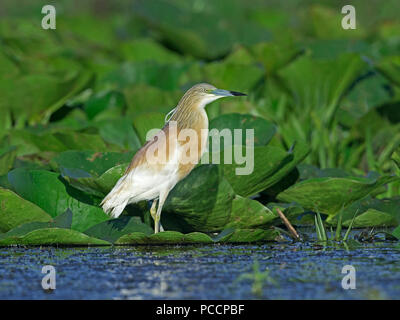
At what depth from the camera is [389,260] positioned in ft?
13.3

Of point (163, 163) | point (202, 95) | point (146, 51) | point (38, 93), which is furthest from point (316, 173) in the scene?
point (146, 51)

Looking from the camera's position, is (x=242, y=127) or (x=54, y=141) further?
(x=54, y=141)

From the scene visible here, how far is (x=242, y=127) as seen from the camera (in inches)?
204

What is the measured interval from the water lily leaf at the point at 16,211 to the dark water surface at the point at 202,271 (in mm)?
174

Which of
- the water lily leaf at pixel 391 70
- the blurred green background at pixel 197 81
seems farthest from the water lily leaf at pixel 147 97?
the water lily leaf at pixel 391 70

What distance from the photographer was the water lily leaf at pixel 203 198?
438cm

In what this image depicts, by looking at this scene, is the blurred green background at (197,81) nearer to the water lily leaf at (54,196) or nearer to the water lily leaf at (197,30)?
the water lily leaf at (197,30)

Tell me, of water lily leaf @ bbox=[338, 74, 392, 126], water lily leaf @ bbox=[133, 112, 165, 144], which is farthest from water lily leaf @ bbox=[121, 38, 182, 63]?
water lily leaf @ bbox=[133, 112, 165, 144]

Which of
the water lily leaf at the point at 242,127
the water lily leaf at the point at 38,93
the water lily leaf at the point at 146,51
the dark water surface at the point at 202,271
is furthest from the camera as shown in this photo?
the water lily leaf at the point at 146,51

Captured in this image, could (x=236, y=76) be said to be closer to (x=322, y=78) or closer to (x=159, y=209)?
(x=322, y=78)

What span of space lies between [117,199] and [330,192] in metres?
1.26

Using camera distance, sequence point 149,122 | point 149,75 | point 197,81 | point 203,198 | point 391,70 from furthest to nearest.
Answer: point 149,75 → point 197,81 → point 391,70 → point 149,122 → point 203,198

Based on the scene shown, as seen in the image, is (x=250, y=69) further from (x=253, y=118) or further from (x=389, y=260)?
(x=389, y=260)

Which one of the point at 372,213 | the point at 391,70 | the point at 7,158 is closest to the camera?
the point at 372,213
